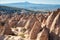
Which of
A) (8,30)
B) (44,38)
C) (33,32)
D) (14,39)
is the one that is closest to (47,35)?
(44,38)

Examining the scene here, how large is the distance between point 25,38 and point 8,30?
3.29 meters

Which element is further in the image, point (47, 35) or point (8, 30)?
point (8, 30)

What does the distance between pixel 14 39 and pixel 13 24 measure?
A: 17882 millimetres

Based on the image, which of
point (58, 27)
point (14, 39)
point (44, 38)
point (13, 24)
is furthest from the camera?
point (13, 24)

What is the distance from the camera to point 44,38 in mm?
26516

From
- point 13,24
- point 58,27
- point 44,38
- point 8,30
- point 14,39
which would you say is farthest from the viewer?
point 13,24

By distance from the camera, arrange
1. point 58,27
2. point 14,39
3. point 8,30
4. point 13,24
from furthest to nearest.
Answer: point 13,24 → point 8,30 → point 14,39 → point 58,27

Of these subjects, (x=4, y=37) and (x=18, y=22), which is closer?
(x=4, y=37)

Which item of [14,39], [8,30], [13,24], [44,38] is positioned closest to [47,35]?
[44,38]

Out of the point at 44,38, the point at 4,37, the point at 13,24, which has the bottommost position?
the point at 44,38

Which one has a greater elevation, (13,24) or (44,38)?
(13,24)

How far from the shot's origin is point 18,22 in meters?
49.5

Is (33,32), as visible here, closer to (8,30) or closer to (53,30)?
(53,30)

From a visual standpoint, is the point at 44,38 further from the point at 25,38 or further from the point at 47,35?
the point at 25,38
